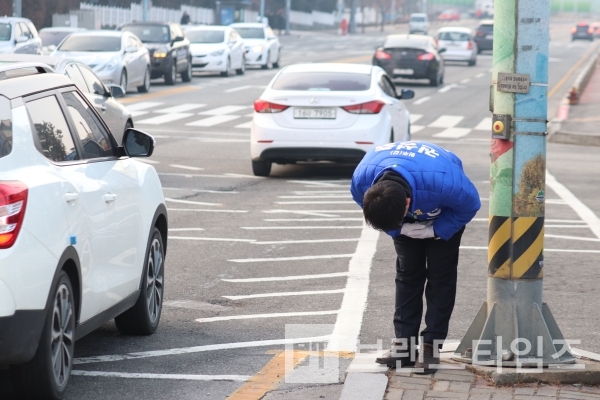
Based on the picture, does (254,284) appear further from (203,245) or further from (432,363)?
(432,363)

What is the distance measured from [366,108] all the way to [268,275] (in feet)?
21.8

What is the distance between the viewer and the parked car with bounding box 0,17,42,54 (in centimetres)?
2944

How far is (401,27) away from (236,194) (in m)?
105

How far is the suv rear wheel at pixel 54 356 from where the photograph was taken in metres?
5.24

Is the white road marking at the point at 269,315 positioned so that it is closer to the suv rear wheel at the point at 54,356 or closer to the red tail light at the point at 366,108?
the suv rear wheel at the point at 54,356

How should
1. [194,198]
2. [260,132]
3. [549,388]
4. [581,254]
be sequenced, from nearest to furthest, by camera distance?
[549,388] → [581,254] → [194,198] → [260,132]

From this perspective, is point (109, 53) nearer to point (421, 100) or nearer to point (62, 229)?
point (421, 100)

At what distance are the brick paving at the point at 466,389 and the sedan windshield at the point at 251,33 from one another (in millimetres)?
39179

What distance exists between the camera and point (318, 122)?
50.3ft

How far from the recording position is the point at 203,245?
34.0 ft

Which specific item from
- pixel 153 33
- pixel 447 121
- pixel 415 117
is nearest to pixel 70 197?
pixel 447 121

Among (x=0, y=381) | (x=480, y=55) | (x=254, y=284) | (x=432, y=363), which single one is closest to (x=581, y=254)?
(x=254, y=284)

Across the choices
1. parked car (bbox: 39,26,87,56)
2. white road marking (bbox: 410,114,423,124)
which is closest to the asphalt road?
white road marking (bbox: 410,114,423,124)

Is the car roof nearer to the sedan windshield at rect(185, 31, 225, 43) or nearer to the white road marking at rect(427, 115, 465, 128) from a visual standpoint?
the white road marking at rect(427, 115, 465, 128)
